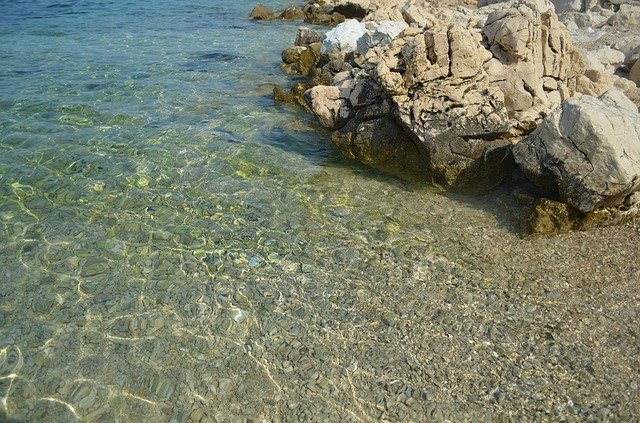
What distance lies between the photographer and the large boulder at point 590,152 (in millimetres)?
7211

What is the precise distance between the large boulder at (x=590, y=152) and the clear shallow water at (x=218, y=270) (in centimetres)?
116

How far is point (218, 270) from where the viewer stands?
7.03m

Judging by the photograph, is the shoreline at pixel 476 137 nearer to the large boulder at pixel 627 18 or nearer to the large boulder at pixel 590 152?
the large boulder at pixel 590 152

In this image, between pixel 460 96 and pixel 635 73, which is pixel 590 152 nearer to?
pixel 460 96

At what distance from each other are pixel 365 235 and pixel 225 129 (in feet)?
18.3

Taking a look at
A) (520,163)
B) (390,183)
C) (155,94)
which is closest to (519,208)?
(520,163)

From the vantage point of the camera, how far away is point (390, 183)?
941 centimetres

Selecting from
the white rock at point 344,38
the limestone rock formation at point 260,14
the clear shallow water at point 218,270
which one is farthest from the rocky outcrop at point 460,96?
the limestone rock formation at point 260,14

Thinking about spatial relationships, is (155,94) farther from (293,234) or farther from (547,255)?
(547,255)

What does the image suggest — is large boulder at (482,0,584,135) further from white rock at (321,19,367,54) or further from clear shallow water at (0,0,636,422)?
white rock at (321,19,367,54)

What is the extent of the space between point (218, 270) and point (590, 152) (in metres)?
5.85

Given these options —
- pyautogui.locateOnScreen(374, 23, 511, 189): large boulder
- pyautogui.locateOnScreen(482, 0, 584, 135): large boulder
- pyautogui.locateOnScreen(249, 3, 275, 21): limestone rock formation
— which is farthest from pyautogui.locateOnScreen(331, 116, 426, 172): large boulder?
pyautogui.locateOnScreen(249, 3, 275, 21): limestone rock formation

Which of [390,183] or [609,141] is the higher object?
[609,141]

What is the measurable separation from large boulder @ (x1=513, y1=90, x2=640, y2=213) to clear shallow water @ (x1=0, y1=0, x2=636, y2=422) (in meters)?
1.16
